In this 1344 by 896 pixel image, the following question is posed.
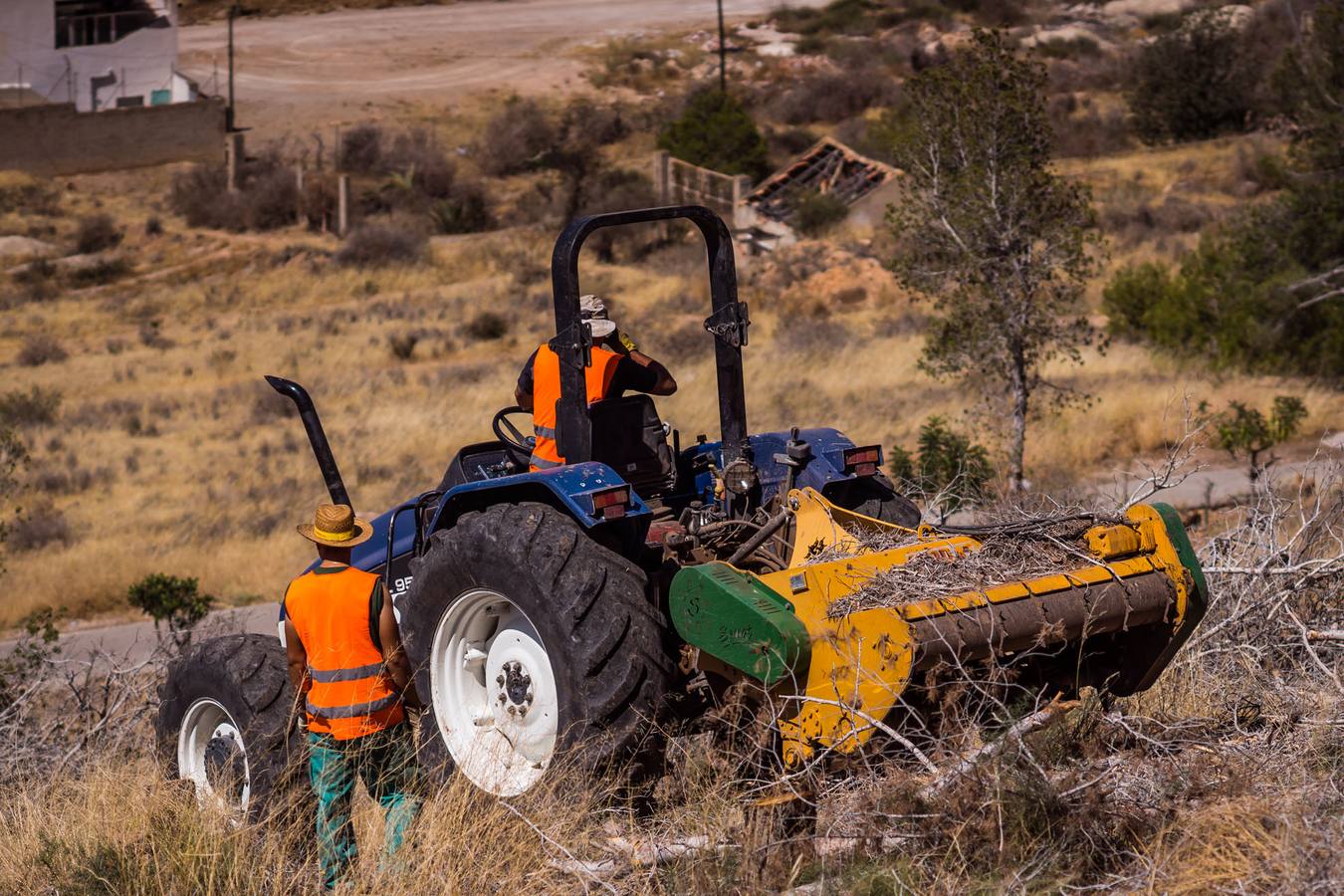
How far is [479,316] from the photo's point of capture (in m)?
31.6

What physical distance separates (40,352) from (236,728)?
27.7m

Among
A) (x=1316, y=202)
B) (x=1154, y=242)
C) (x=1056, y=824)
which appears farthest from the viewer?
(x=1154, y=242)

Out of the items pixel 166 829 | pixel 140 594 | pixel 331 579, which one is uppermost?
pixel 331 579

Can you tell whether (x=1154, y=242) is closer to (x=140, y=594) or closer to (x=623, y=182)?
(x=623, y=182)

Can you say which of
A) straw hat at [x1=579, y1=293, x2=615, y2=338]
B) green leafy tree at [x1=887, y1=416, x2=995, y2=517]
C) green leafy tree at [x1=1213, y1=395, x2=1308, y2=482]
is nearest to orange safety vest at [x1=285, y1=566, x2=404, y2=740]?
straw hat at [x1=579, y1=293, x2=615, y2=338]

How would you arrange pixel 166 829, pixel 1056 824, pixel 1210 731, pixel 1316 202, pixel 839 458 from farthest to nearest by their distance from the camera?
1. pixel 1316 202
2. pixel 839 458
3. pixel 1210 731
4. pixel 166 829
5. pixel 1056 824

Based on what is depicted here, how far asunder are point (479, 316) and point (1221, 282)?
15154mm

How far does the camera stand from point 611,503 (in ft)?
19.0

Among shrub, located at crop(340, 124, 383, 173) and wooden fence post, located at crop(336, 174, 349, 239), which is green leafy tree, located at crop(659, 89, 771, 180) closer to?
wooden fence post, located at crop(336, 174, 349, 239)

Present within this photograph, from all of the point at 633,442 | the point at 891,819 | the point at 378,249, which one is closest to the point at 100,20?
the point at 378,249

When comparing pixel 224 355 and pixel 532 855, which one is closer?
pixel 532 855

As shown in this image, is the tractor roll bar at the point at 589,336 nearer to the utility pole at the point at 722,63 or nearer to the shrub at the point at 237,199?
the shrub at the point at 237,199

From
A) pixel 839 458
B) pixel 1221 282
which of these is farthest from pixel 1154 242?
pixel 839 458

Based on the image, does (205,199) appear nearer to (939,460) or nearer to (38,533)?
(38,533)
